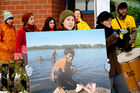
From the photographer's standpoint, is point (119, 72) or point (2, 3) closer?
point (119, 72)

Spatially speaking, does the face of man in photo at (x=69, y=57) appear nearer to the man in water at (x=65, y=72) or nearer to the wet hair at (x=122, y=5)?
the man in water at (x=65, y=72)

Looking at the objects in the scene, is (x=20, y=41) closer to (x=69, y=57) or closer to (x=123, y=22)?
(x=123, y=22)

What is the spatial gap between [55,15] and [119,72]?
269 cm

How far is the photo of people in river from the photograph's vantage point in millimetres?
3371

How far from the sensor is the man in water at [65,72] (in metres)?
3.36

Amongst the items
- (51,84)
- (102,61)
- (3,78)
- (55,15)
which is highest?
(55,15)

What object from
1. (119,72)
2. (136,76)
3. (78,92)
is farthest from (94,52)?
(136,76)

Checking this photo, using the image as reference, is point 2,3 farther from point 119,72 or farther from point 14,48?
point 119,72

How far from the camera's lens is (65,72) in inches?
133

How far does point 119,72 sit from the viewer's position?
13.3 feet

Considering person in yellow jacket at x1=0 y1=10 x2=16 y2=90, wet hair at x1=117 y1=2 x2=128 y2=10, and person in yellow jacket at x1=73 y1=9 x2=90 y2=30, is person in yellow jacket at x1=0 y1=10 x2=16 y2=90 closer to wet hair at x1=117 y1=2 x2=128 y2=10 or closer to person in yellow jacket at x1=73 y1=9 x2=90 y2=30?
person in yellow jacket at x1=73 y1=9 x2=90 y2=30

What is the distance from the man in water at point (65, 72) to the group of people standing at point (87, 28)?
12 mm

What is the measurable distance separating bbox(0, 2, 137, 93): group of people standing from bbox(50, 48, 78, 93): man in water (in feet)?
0.04

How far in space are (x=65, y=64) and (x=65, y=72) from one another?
3.6 inches
